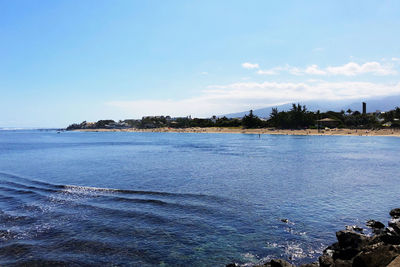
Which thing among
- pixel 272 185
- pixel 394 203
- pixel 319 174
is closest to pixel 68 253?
pixel 272 185

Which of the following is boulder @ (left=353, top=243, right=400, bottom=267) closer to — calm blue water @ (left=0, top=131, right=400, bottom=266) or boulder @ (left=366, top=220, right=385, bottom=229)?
calm blue water @ (left=0, top=131, right=400, bottom=266)

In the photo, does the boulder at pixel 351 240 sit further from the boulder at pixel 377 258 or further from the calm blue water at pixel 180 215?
the boulder at pixel 377 258

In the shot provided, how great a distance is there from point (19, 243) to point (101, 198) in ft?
28.6

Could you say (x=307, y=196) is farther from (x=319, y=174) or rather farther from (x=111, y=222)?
(x=111, y=222)

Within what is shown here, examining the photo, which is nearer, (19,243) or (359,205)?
(19,243)

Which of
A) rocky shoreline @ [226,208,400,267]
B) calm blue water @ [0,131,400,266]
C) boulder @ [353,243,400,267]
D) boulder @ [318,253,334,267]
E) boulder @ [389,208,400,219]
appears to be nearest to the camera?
boulder @ [353,243,400,267]

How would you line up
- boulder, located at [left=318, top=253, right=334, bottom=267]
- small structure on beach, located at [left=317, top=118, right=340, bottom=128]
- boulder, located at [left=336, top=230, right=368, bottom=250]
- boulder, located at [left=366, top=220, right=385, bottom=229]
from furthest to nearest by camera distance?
small structure on beach, located at [left=317, top=118, right=340, bottom=128] → boulder, located at [left=366, top=220, right=385, bottom=229] → boulder, located at [left=336, top=230, right=368, bottom=250] → boulder, located at [left=318, top=253, right=334, bottom=267]

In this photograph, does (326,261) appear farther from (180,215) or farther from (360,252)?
(180,215)

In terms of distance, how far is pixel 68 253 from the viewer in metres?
13.0

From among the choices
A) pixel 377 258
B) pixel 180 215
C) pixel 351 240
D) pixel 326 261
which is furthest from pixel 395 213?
pixel 180 215

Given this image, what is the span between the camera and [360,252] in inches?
416

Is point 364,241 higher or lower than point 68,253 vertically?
higher

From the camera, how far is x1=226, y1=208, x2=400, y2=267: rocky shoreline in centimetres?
880

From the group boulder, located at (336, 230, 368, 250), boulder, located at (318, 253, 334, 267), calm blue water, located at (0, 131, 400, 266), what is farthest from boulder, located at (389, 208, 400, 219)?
boulder, located at (318, 253, 334, 267)
